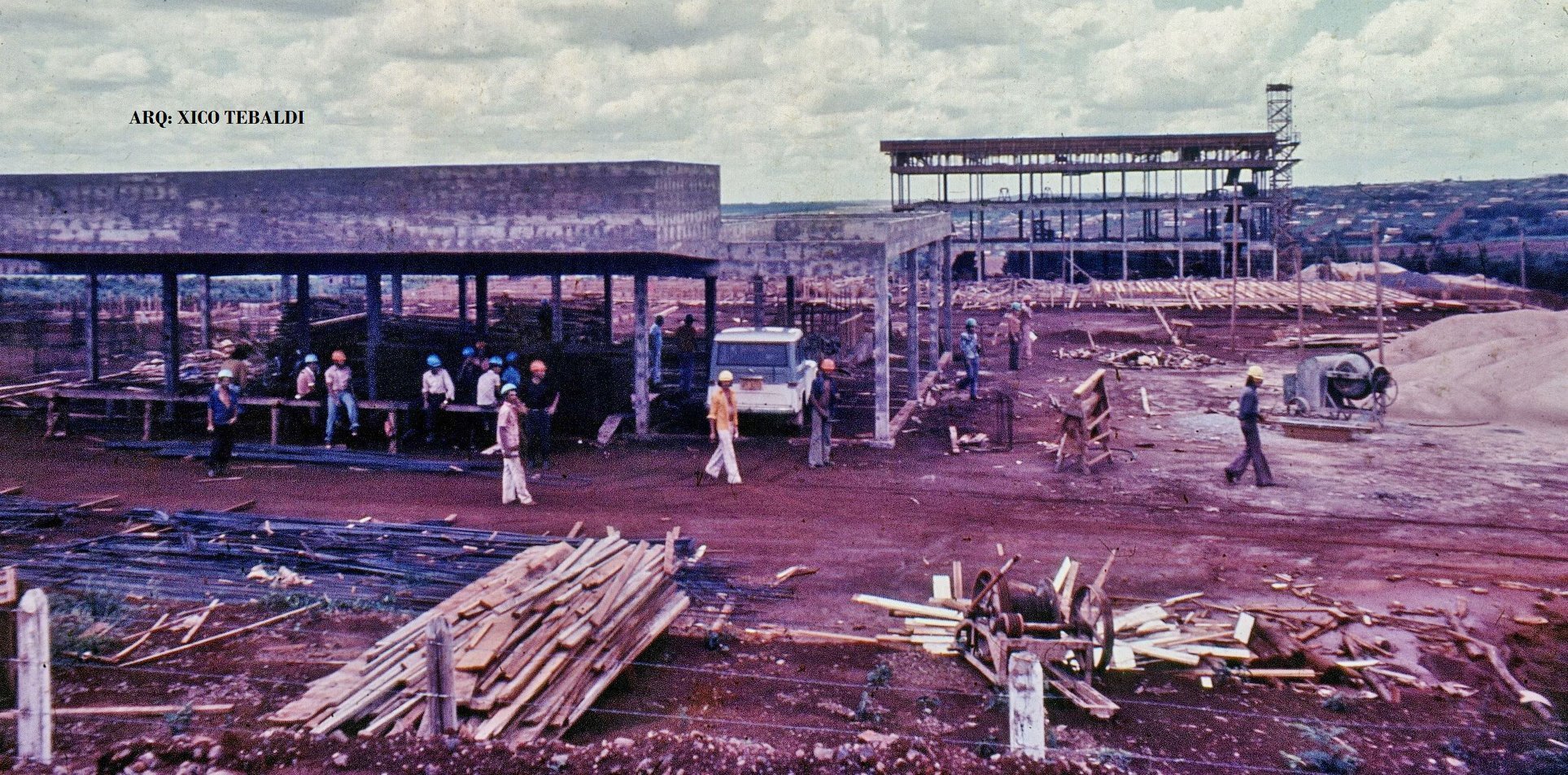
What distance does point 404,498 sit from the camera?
17984 millimetres

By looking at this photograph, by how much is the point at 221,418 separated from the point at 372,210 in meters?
4.40

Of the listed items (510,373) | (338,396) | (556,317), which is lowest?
(338,396)

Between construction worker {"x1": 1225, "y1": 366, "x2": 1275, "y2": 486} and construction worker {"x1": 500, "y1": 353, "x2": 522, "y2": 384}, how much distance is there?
12.3 metres

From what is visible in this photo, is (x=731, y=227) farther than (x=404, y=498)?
Yes

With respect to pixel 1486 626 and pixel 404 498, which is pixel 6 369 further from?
pixel 1486 626

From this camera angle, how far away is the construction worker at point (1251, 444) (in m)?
17.7

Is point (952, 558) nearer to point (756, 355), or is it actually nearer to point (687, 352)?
point (756, 355)

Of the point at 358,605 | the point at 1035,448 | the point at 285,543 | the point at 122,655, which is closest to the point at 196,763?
the point at 122,655

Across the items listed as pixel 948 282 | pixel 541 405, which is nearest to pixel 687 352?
pixel 541 405

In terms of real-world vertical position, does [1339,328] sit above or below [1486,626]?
above

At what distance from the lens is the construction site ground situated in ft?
30.0

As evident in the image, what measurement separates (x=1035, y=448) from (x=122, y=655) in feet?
48.7

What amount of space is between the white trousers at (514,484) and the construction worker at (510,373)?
438 cm

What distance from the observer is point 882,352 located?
21.3m
